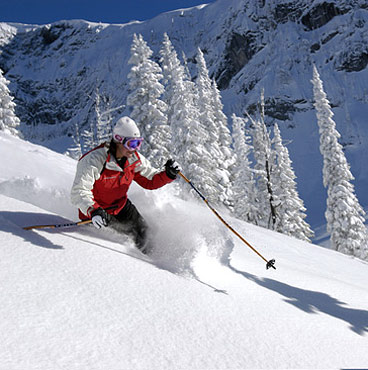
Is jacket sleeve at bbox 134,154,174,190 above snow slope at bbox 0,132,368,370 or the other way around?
above

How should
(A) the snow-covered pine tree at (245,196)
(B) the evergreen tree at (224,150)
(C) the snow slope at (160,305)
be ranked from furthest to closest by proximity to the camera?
(A) the snow-covered pine tree at (245,196) → (B) the evergreen tree at (224,150) → (C) the snow slope at (160,305)

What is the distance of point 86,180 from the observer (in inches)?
160

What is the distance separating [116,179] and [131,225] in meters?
0.74

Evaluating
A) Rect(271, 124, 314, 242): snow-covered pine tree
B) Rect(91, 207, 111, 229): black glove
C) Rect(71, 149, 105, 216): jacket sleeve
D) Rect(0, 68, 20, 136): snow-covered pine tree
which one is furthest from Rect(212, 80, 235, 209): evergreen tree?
Rect(91, 207, 111, 229): black glove

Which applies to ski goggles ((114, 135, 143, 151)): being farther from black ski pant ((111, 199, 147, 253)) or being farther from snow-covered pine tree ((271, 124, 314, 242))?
snow-covered pine tree ((271, 124, 314, 242))

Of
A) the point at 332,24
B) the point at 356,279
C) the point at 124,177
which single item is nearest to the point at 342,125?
the point at 332,24

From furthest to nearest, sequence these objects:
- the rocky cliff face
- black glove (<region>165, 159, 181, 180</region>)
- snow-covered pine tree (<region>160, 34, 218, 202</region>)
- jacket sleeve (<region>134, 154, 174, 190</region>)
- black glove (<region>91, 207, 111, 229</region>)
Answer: the rocky cliff face < snow-covered pine tree (<region>160, 34, 218, 202</region>) < jacket sleeve (<region>134, 154, 174, 190</region>) < black glove (<region>165, 159, 181, 180</region>) < black glove (<region>91, 207, 111, 229</region>)

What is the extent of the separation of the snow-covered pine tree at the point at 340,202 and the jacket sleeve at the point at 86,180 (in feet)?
77.5

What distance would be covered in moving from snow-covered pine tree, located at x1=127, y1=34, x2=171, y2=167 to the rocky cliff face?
13220 mm

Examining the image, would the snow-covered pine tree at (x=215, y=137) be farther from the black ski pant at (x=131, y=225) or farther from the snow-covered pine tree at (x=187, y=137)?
the black ski pant at (x=131, y=225)

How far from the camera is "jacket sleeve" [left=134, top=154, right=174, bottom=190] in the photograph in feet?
16.8

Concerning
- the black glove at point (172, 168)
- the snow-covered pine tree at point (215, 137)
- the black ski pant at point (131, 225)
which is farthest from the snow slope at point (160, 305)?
the snow-covered pine tree at point (215, 137)

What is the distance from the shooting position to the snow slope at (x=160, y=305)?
221 centimetres

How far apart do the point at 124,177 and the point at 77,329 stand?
255cm
